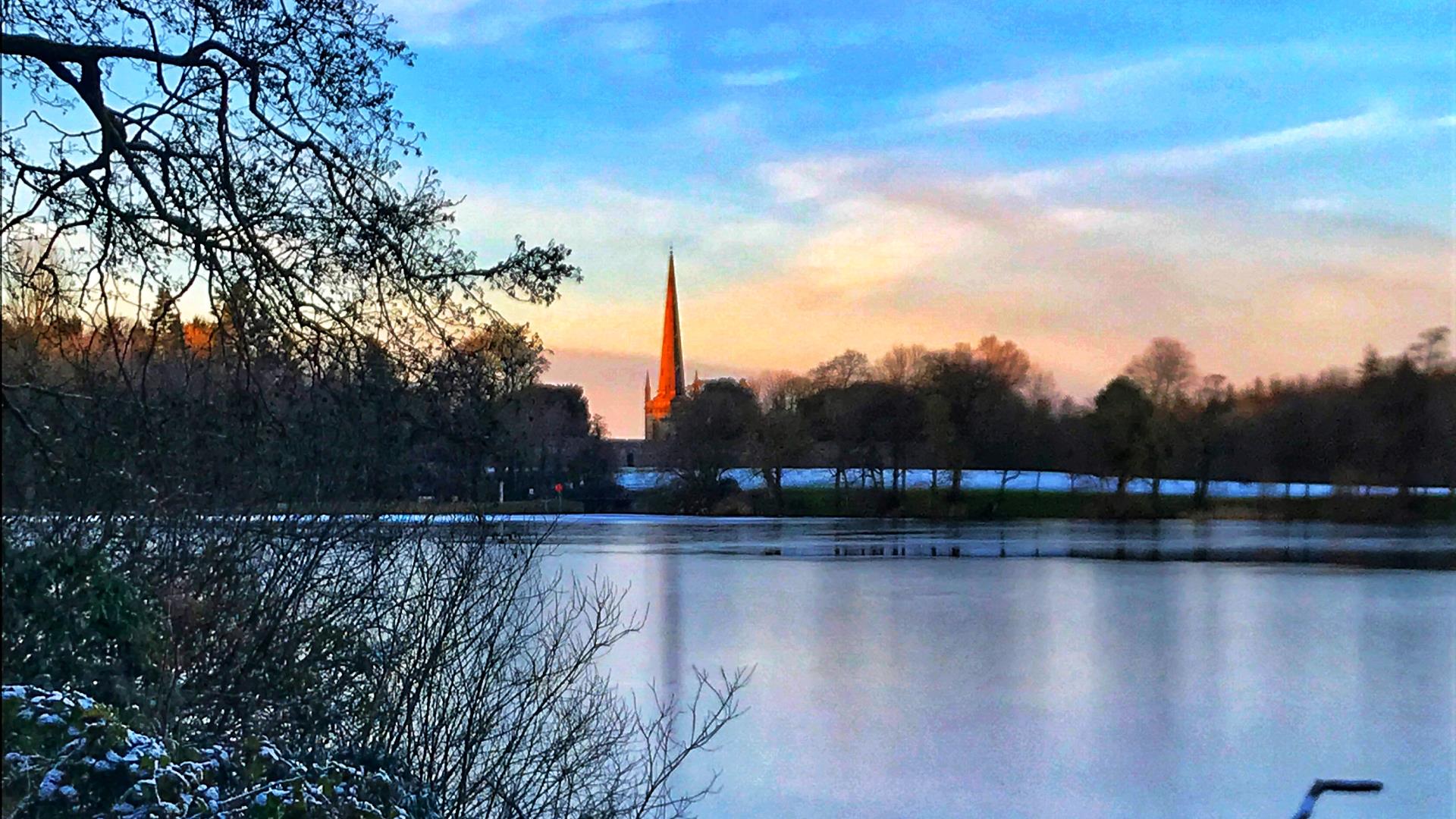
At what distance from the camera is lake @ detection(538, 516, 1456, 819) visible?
9.17 metres

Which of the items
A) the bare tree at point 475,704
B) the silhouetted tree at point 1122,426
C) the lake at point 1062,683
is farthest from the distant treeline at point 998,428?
the bare tree at point 475,704

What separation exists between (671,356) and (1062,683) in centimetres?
10082

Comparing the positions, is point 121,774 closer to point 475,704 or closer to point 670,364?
point 475,704

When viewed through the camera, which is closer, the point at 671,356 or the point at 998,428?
the point at 998,428

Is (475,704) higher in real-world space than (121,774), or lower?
lower

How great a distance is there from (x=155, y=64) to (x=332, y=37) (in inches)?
26.4

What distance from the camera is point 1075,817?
852 centimetres

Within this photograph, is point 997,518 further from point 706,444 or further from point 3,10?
point 3,10

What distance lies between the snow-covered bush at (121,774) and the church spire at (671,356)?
106m

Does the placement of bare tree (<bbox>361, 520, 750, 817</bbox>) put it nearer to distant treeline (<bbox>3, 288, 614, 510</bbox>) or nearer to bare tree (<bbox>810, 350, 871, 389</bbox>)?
distant treeline (<bbox>3, 288, 614, 510</bbox>)

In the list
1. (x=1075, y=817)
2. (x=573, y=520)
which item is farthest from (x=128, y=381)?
(x=573, y=520)

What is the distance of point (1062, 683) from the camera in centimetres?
1314

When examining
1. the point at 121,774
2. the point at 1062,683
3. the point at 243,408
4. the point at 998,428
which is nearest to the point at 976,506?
the point at 998,428

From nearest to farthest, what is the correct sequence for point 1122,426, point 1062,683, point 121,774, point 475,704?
point 121,774, point 475,704, point 1062,683, point 1122,426
